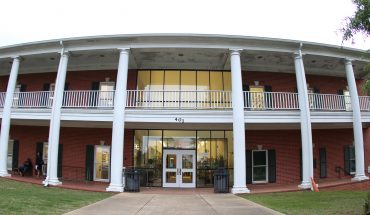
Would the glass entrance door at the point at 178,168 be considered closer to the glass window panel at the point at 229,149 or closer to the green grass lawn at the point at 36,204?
the glass window panel at the point at 229,149

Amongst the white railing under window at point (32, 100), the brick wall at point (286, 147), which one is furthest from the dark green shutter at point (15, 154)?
the brick wall at point (286, 147)

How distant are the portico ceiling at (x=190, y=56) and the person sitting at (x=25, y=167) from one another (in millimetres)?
5587

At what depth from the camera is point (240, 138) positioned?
1697cm

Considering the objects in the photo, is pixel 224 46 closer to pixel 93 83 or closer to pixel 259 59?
pixel 259 59

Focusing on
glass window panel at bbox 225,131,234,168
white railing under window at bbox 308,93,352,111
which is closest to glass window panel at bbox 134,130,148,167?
glass window panel at bbox 225,131,234,168

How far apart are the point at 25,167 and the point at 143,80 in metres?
8.56

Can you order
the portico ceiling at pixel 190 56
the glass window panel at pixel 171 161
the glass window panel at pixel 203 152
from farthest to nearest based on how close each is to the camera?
the glass window panel at pixel 203 152 → the glass window panel at pixel 171 161 → the portico ceiling at pixel 190 56

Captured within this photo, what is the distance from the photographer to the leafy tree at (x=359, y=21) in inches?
332

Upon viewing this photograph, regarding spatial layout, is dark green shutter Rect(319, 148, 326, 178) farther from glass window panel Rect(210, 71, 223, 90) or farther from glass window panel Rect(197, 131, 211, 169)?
glass window panel Rect(210, 71, 223, 90)

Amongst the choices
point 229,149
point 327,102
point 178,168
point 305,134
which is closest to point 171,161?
point 178,168

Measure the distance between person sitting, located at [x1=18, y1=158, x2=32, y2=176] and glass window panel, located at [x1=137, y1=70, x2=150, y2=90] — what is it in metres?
8.03

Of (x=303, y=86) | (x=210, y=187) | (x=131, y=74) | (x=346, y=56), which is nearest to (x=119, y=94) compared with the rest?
(x=131, y=74)

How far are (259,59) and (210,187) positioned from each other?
7514mm

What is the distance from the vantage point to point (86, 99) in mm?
19938
